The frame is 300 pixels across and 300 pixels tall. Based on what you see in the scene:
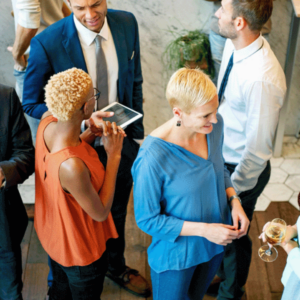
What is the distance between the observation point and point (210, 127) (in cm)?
164

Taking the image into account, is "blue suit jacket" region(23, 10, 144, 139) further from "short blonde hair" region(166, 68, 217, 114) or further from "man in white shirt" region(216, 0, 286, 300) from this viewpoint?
"short blonde hair" region(166, 68, 217, 114)

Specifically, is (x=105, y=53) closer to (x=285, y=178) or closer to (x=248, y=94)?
(x=248, y=94)

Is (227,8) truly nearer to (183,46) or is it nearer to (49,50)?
(49,50)

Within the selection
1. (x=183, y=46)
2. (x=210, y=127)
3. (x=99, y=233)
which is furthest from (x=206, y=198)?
(x=183, y=46)

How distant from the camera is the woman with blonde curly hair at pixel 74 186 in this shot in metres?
1.58

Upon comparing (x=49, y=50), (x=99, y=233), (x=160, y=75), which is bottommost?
(x=99, y=233)

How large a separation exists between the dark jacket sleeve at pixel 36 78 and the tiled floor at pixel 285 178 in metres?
2.02

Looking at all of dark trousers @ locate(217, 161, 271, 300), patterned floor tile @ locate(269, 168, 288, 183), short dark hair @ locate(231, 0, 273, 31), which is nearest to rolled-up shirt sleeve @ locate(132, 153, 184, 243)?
dark trousers @ locate(217, 161, 271, 300)

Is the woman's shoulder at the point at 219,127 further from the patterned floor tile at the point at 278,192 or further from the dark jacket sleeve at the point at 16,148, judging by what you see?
the patterned floor tile at the point at 278,192

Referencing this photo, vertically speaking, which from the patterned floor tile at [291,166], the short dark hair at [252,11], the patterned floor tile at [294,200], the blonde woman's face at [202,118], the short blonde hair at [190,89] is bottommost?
the patterned floor tile at [294,200]

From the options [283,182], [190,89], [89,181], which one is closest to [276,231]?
[190,89]

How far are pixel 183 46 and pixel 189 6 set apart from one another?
361mm

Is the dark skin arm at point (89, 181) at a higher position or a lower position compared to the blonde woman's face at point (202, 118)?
lower

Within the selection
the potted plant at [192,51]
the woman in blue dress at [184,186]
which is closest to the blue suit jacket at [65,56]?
the woman in blue dress at [184,186]
